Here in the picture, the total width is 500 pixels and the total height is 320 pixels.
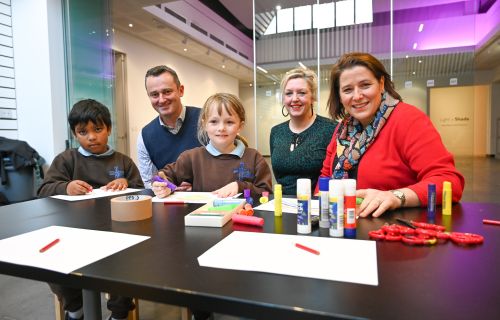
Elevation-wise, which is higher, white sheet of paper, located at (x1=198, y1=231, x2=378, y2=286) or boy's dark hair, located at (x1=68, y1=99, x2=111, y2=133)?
boy's dark hair, located at (x1=68, y1=99, x2=111, y2=133)

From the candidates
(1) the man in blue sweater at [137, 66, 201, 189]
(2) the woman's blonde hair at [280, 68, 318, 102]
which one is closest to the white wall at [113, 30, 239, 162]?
(1) the man in blue sweater at [137, 66, 201, 189]

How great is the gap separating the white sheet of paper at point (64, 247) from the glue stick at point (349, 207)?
0.52 metres

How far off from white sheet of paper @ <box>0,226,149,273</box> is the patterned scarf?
902mm

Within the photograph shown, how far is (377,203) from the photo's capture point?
105cm

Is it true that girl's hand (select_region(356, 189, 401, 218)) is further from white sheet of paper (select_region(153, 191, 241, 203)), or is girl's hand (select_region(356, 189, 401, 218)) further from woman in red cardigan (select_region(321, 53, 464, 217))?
white sheet of paper (select_region(153, 191, 241, 203))

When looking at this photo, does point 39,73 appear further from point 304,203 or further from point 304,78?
point 304,203

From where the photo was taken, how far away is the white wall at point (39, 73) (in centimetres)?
383

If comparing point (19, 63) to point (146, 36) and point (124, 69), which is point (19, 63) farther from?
point (146, 36)

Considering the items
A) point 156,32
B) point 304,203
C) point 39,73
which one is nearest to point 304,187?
point 304,203

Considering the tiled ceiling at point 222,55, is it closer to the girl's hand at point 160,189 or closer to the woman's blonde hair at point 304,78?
the woman's blonde hair at point 304,78

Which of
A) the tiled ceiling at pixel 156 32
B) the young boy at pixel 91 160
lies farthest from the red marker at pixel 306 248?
the tiled ceiling at pixel 156 32

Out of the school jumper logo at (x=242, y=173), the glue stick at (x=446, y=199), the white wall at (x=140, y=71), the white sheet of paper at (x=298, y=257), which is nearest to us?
the white sheet of paper at (x=298, y=257)

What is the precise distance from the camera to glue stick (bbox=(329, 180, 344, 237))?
2.70 feet

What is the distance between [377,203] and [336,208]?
0.28 m
